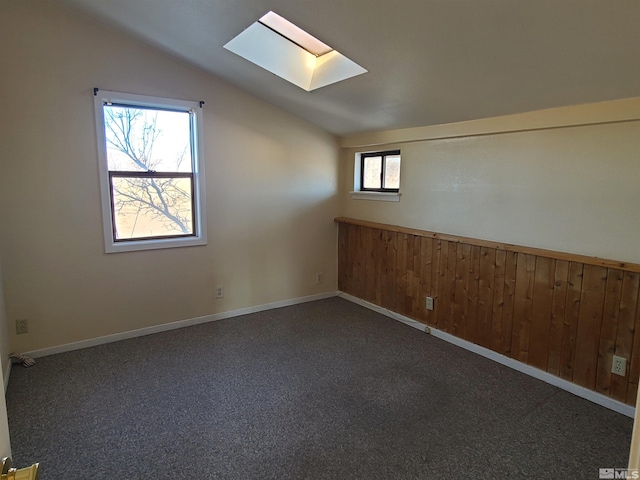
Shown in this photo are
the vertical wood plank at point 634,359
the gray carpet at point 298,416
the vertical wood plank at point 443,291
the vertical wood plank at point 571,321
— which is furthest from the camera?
the vertical wood plank at point 443,291

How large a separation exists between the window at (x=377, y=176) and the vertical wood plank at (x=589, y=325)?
1.88 meters

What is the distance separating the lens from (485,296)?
10.6 feet

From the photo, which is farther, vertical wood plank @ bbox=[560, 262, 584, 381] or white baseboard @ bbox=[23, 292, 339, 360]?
white baseboard @ bbox=[23, 292, 339, 360]

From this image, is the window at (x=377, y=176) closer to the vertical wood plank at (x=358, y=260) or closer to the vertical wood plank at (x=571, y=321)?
the vertical wood plank at (x=358, y=260)

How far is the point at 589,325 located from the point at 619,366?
11.2 inches

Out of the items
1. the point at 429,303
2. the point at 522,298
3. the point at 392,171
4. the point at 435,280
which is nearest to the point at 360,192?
the point at 392,171

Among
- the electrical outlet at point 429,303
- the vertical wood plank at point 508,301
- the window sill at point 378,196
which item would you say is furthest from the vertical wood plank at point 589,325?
the window sill at point 378,196

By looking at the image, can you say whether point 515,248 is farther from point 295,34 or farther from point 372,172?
point 295,34

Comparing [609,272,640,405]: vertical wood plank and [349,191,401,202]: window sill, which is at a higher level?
[349,191,401,202]: window sill

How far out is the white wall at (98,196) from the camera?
2953mm

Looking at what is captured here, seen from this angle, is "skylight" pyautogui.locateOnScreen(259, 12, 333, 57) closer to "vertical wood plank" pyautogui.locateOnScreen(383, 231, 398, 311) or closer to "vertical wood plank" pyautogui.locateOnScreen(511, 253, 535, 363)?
"vertical wood plank" pyautogui.locateOnScreen(383, 231, 398, 311)

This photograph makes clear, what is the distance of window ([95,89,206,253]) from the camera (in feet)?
10.9
